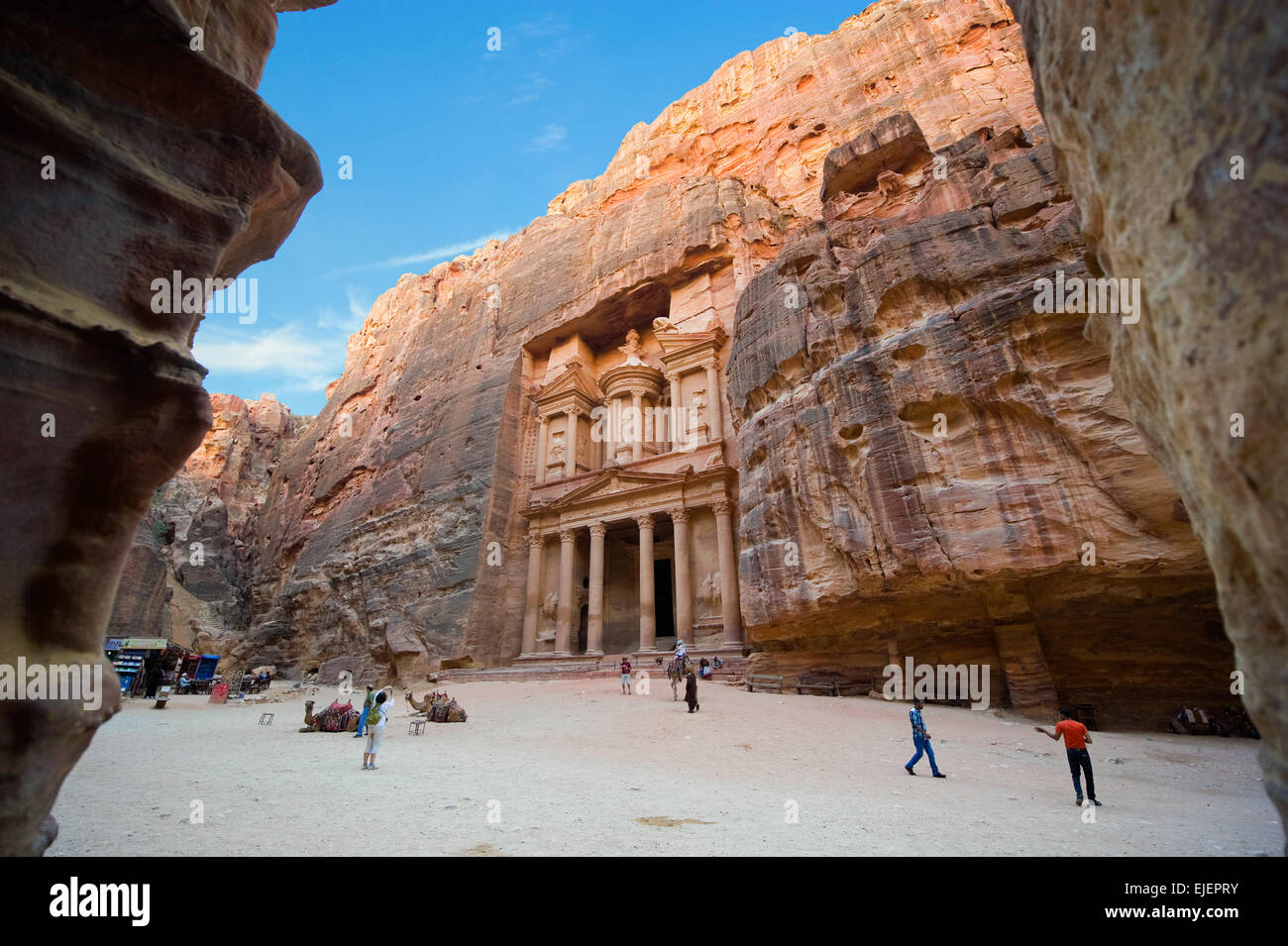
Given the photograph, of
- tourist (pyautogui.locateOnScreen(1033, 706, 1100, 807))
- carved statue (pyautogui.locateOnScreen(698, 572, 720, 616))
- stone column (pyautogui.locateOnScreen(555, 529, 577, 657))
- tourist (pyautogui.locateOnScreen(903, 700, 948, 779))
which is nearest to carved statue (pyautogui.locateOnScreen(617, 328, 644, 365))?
stone column (pyautogui.locateOnScreen(555, 529, 577, 657))

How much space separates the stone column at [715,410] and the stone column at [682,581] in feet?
13.6

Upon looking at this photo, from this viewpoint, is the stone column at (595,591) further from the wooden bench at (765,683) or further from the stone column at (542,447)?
the wooden bench at (765,683)

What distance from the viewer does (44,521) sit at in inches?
96.3

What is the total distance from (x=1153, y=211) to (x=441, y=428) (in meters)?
34.5

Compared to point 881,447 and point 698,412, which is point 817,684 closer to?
point 881,447

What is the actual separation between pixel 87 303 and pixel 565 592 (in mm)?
25303

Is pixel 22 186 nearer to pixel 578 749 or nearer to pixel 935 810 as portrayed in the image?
pixel 935 810

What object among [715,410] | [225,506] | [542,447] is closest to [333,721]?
[715,410]

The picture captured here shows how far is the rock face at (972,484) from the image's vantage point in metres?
11.2

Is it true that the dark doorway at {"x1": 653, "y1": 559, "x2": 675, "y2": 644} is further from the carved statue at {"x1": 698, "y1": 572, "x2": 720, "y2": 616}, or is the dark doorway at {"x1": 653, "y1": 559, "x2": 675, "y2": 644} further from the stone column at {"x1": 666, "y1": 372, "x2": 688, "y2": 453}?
the stone column at {"x1": 666, "y1": 372, "x2": 688, "y2": 453}

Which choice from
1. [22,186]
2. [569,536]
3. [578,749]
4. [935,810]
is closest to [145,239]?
[22,186]

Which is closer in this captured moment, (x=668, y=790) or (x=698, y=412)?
(x=668, y=790)

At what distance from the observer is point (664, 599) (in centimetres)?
3177

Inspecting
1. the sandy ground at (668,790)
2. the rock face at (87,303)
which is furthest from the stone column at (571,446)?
the rock face at (87,303)
